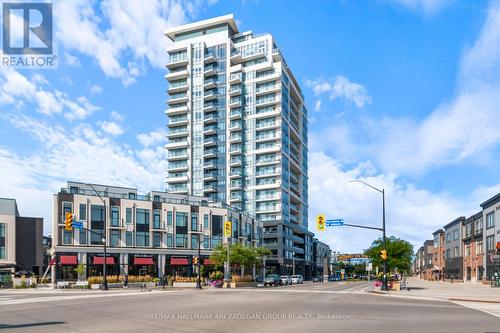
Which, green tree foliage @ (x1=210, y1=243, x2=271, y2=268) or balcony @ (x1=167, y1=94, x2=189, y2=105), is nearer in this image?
green tree foliage @ (x1=210, y1=243, x2=271, y2=268)

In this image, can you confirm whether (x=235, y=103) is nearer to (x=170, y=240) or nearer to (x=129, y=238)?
(x=170, y=240)

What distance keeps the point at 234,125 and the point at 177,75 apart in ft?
70.4

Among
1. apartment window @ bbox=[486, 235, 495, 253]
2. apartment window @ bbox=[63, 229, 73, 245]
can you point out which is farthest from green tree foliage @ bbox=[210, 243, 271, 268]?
apartment window @ bbox=[486, 235, 495, 253]

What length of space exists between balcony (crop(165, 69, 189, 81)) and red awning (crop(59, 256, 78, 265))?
231ft

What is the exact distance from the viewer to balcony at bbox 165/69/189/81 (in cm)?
12794

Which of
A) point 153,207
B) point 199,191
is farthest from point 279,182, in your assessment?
point 153,207

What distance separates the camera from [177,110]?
422 ft

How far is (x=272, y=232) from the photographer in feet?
383

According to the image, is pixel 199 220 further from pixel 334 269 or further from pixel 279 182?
pixel 334 269

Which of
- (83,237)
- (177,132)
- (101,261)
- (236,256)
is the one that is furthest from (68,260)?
(177,132)

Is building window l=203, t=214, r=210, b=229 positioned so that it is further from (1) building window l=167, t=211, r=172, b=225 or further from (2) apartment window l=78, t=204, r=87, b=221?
(2) apartment window l=78, t=204, r=87, b=221

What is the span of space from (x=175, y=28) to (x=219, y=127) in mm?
31700

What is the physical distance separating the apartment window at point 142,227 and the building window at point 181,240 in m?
5.87

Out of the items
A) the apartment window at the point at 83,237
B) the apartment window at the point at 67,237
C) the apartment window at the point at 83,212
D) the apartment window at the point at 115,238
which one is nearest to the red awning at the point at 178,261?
the apartment window at the point at 115,238
